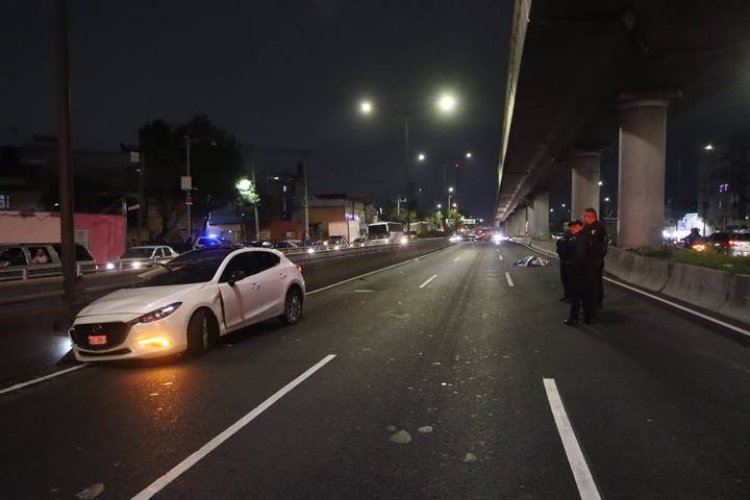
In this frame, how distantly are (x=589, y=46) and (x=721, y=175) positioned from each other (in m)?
80.7

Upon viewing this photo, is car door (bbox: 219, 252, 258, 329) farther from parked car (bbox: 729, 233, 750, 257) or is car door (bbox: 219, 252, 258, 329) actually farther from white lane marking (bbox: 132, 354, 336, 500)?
parked car (bbox: 729, 233, 750, 257)

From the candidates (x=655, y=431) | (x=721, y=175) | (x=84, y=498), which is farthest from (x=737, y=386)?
(x=721, y=175)

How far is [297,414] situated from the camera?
5.75 metres

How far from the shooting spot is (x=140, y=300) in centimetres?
805

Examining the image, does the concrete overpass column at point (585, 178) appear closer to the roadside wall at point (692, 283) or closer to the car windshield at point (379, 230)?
the roadside wall at point (692, 283)

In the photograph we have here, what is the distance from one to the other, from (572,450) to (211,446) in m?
2.83

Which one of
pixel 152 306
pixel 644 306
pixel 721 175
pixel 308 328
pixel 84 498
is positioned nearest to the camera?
pixel 84 498

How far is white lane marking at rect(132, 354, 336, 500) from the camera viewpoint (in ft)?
13.6

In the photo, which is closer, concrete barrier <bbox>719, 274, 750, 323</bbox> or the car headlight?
the car headlight

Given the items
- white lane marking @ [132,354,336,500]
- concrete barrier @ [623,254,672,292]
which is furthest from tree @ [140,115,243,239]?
white lane marking @ [132,354,336,500]

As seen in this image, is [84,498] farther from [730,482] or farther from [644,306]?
[644,306]

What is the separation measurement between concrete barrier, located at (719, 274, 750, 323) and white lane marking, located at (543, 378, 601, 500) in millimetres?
6132

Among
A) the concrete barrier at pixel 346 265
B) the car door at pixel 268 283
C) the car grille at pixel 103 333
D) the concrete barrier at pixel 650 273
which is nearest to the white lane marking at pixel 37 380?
the car grille at pixel 103 333

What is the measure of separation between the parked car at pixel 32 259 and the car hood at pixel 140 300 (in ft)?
37.9
